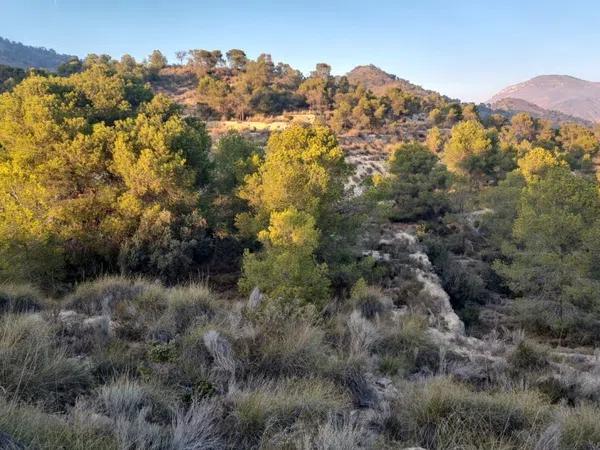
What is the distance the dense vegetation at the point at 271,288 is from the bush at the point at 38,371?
22 mm

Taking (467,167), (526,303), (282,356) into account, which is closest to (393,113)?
(467,167)

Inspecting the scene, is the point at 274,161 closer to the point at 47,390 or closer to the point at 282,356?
the point at 282,356

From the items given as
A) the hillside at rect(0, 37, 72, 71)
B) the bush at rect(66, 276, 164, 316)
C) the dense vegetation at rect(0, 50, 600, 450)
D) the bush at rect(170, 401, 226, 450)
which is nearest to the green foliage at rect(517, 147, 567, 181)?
the dense vegetation at rect(0, 50, 600, 450)

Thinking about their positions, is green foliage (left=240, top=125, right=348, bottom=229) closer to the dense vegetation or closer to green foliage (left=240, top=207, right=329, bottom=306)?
the dense vegetation

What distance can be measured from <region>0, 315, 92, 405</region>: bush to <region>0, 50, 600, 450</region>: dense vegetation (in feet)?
0.07

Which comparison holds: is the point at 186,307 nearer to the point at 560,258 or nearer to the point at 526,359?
the point at 526,359

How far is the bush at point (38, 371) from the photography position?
349 cm

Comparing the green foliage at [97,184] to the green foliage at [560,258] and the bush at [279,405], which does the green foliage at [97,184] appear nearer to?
the bush at [279,405]

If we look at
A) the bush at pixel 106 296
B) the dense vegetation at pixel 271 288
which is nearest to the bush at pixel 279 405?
the dense vegetation at pixel 271 288

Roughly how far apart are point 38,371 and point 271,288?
29.9ft

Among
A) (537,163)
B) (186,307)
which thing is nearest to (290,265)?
(186,307)

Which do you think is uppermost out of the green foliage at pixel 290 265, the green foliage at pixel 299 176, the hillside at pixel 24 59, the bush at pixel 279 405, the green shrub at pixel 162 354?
the hillside at pixel 24 59

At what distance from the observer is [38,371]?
370 centimetres

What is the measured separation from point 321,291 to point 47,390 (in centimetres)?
949
